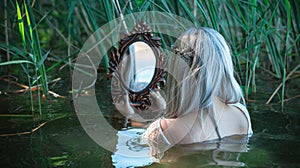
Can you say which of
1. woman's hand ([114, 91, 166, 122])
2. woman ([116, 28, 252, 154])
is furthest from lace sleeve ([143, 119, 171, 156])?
woman's hand ([114, 91, 166, 122])

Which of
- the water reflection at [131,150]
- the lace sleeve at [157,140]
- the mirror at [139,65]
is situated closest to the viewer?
the water reflection at [131,150]

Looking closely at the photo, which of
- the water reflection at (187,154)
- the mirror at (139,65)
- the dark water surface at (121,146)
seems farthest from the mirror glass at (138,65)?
the water reflection at (187,154)

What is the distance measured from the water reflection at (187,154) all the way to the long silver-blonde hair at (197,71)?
0.52 feet

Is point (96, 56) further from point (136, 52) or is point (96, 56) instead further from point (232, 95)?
point (232, 95)

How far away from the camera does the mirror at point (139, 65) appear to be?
2496 millimetres

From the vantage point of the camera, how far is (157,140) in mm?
2143

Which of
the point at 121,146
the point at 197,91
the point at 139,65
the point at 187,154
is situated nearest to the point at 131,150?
the point at 121,146

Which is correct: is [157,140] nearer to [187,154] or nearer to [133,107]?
[187,154]

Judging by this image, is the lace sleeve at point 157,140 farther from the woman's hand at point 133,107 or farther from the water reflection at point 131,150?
the woman's hand at point 133,107

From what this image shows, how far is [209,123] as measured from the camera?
216 centimetres

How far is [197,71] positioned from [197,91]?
0.08m

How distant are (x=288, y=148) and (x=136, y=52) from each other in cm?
86

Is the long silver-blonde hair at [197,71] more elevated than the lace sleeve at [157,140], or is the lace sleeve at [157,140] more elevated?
the long silver-blonde hair at [197,71]

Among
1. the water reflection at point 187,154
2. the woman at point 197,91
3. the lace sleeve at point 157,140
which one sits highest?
the woman at point 197,91
